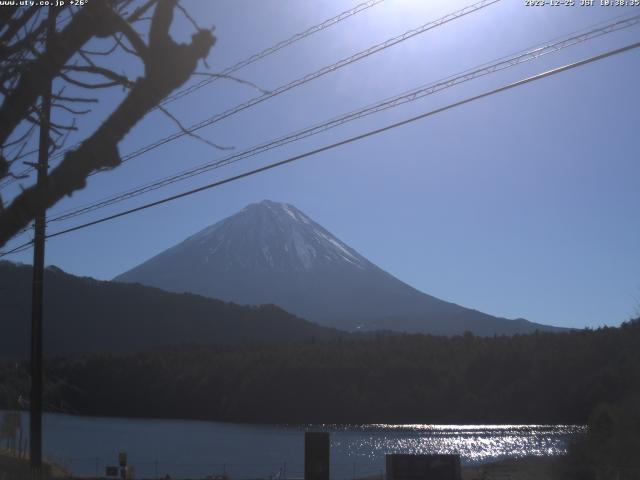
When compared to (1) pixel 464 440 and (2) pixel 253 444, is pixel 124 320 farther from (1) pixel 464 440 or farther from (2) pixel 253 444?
(1) pixel 464 440

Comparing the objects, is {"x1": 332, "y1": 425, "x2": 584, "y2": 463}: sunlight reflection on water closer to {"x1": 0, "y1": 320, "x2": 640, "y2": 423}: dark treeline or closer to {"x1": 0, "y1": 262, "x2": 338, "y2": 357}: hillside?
{"x1": 0, "y1": 320, "x2": 640, "y2": 423}: dark treeline

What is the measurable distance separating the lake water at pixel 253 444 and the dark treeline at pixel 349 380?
2.22 m

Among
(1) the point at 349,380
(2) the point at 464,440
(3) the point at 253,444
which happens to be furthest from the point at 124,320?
(2) the point at 464,440

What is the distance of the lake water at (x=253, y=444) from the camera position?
4125 centimetres

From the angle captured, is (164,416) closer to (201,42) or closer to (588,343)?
(588,343)

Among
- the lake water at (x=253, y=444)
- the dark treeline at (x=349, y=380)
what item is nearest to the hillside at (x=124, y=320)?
the dark treeline at (x=349, y=380)

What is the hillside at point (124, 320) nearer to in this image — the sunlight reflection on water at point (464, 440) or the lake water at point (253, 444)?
the lake water at point (253, 444)

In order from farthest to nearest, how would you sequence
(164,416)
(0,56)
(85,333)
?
(85,333) → (164,416) → (0,56)

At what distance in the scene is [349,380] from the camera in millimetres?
78625

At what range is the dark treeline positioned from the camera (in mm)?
65688

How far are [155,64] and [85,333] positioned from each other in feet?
319

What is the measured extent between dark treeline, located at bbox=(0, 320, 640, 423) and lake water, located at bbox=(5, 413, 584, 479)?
7.27 feet

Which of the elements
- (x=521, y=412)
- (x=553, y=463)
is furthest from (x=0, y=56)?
(x=521, y=412)

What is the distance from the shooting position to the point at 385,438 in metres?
61.0
